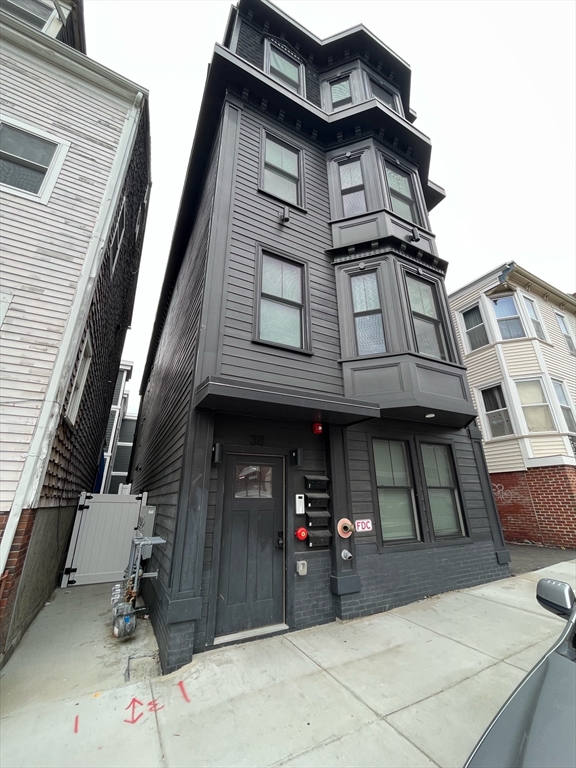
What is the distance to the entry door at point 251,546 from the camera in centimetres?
379

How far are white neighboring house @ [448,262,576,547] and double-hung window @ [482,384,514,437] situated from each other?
0.03 metres

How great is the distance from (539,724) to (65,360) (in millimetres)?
5076

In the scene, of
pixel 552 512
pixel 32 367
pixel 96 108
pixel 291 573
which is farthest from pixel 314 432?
pixel 552 512

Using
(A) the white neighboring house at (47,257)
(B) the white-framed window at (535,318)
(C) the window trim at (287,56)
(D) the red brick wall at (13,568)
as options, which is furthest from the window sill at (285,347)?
(B) the white-framed window at (535,318)

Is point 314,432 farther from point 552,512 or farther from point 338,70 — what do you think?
point 338,70

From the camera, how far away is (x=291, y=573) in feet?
13.5

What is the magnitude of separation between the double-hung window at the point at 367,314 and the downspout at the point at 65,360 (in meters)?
4.21

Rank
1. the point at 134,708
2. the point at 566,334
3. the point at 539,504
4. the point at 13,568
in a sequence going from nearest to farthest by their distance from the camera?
1. the point at 134,708
2. the point at 13,568
3. the point at 539,504
4. the point at 566,334

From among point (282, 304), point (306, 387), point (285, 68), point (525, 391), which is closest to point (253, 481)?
point (306, 387)

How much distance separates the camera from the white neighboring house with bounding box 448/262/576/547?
9.06m

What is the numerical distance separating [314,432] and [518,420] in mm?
8719

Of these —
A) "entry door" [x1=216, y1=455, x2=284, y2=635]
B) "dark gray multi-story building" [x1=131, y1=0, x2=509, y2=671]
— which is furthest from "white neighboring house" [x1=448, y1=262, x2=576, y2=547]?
"entry door" [x1=216, y1=455, x2=284, y2=635]

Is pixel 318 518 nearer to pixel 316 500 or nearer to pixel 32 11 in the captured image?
pixel 316 500

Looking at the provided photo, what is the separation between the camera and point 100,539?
6688 millimetres
